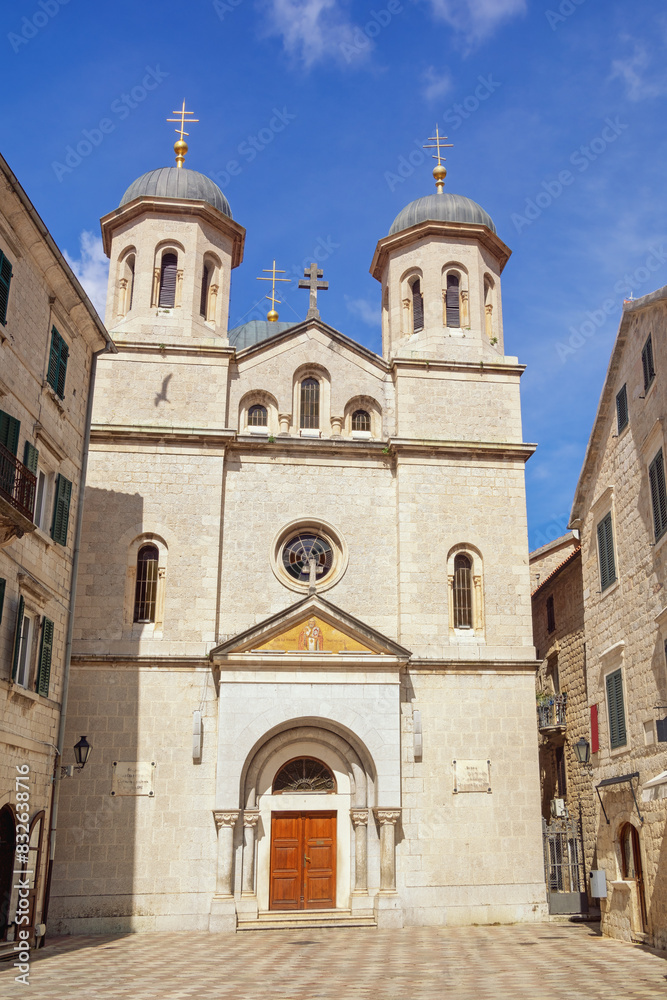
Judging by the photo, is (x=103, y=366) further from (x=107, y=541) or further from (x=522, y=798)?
(x=522, y=798)

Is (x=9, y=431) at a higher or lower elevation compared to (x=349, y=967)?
higher

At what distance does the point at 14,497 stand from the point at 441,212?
14963 millimetres

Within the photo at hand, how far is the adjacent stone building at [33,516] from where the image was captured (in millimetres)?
14594

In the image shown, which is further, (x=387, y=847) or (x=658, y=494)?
(x=387, y=847)

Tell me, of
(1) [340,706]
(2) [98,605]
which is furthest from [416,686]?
(2) [98,605]

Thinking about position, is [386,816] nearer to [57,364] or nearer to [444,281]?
[57,364]

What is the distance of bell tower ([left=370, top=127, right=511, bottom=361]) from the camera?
24.2 m

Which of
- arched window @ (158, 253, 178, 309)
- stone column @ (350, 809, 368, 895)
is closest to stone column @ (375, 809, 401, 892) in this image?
stone column @ (350, 809, 368, 895)

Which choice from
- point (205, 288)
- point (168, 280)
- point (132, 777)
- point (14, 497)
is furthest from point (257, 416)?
point (14, 497)

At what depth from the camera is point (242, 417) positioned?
23.0 meters

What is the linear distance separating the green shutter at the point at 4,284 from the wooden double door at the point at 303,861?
11.2 metres

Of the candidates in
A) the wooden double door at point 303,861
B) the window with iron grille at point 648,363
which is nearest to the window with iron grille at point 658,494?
the window with iron grille at point 648,363

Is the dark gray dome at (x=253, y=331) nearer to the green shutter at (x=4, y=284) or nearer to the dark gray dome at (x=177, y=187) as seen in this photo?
the dark gray dome at (x=177, y=187)

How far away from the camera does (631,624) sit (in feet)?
56.1
